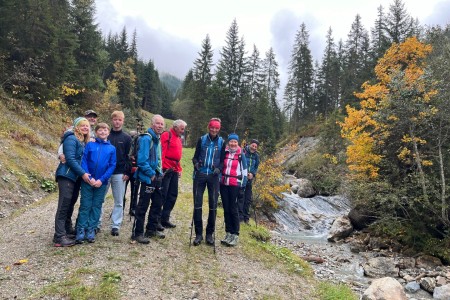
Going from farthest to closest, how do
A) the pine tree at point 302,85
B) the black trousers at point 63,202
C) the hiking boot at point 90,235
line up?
the pine tree at point 302,85, the hiking boot at point 90,235, the black trousers at point 63,202

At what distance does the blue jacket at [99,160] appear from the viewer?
6.27 meters

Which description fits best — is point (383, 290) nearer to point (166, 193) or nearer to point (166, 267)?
point (166, 267)

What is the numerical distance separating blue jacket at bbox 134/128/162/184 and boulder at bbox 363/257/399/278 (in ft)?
26.5

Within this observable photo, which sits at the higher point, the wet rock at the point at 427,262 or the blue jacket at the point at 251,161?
the blue jacket at the point at 251,161


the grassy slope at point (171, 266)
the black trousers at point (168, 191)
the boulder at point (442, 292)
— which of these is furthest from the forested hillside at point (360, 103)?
the black trousers at point (168, 191)

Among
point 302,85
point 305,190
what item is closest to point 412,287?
point 305,190

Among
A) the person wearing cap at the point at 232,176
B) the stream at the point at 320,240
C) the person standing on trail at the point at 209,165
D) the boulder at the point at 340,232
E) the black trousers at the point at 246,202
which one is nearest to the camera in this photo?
the person standing on trail at the point at 209,165

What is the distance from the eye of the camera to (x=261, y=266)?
7043 mm

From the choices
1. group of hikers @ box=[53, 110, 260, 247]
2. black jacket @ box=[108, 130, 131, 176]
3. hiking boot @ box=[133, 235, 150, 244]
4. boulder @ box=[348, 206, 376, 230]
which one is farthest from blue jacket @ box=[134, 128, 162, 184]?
boulder @ box=[348, 206, 376, 230]

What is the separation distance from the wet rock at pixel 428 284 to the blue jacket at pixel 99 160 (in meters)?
9.43

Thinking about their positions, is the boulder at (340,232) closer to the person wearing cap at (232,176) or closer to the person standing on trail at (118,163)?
the person wearing cap at (232,176)

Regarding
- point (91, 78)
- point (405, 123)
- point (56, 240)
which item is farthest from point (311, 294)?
point (91, 78)

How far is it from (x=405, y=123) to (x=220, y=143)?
10.1 metres

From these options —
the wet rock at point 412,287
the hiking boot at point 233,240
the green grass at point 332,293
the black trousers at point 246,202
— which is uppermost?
the black trousers at point 246,202
